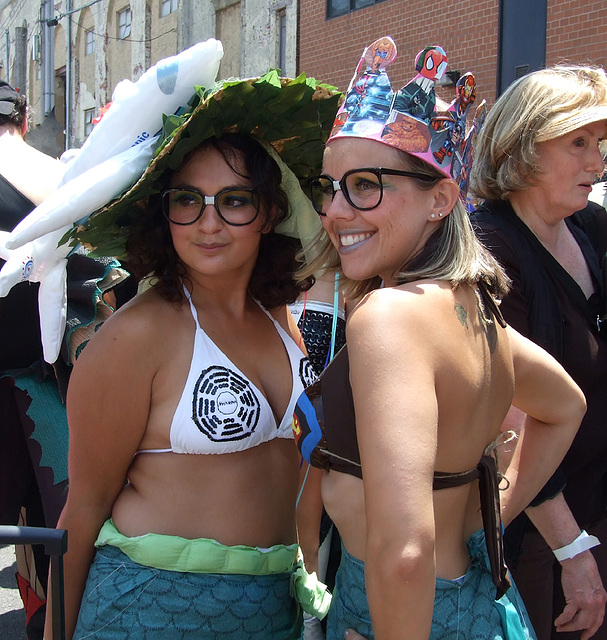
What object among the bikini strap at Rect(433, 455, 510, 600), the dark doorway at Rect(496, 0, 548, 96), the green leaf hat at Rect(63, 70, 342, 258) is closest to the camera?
the bikini strap at Rect(433, 455, 510, 600)

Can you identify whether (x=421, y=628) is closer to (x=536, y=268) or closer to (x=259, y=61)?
(x=536, y=268)

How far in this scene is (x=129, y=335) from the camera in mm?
1699

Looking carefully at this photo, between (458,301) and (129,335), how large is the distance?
81 centimetres

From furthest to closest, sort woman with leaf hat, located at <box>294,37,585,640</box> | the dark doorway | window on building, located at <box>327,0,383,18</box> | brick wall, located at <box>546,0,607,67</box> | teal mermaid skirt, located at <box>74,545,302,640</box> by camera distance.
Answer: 1. window on building, located at <box>327,0,383,18</box>
2. the dark doorway
3. brick wall, located at <box>546,0,607,67</box>
4. teal mermaid skirt, located at <box>74,545,302,640</box>
5. woman with leaf hat, located at <box>294,37,585,640</box>

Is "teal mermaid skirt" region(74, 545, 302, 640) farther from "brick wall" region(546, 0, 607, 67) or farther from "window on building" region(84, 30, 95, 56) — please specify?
"window on building" region(84, 30, 95, 56)

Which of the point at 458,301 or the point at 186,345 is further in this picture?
the point at 186,345

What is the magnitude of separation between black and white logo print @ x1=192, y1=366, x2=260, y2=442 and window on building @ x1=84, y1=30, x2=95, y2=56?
23.4 metres

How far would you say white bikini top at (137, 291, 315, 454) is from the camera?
5.47 ft

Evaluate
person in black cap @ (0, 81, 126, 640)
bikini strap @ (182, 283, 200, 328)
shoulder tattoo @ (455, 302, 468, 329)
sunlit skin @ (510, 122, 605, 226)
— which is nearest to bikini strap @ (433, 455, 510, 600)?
shoulder tattoo @ (455, 302, 468, 329)

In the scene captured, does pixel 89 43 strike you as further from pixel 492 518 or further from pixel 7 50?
pixel 492 518

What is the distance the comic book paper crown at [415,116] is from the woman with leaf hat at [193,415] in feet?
1.23

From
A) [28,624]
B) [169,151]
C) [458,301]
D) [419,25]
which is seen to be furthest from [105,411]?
[419,25]

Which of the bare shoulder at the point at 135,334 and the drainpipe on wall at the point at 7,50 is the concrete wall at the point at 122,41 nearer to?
the drainpipe on wall at the point at 7,50

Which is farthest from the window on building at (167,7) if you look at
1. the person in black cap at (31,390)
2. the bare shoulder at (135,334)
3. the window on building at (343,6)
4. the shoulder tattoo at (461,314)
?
the shoulder tattoo at (461,314)
